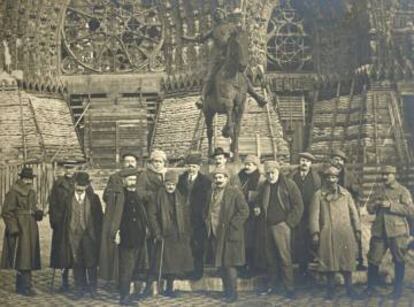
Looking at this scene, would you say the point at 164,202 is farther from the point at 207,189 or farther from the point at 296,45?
the point at 296,45

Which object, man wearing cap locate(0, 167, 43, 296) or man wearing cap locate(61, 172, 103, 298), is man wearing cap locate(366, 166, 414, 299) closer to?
man wearing cap locate(61, 172, 103, 298)

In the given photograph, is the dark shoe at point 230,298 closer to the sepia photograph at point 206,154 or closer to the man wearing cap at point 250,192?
the sepia photograph at point 206,154

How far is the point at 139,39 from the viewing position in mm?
11594

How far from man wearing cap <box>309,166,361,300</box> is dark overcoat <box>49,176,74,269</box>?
2024 millimetres

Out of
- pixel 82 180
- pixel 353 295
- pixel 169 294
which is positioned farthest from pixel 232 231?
pixel 82 180

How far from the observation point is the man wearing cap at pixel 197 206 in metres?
6.13

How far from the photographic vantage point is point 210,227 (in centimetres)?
604

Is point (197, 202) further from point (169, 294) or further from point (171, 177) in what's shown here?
point (169, 294)


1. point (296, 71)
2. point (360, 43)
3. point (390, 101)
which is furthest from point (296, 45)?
point (390, 101)

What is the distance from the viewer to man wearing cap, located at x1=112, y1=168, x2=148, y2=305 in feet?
19.1

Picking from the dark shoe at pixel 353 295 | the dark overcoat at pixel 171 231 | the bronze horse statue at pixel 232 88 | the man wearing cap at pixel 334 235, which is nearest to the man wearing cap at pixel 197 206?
the dark overcoat at pixel 171 231

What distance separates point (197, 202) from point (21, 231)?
1471 mm

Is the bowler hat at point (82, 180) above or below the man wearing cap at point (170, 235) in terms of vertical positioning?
above

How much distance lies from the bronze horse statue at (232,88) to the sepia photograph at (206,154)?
2 cm
